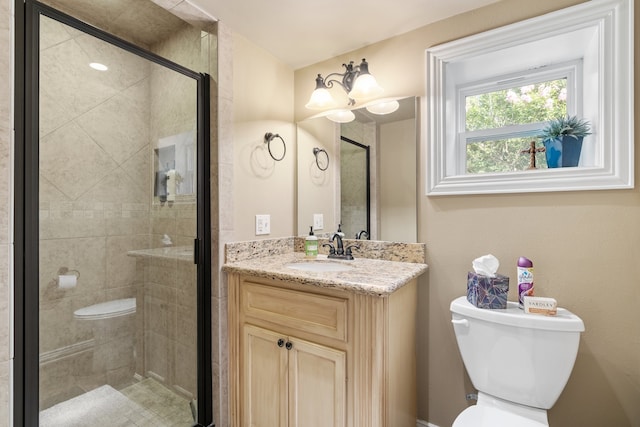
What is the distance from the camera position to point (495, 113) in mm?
1640

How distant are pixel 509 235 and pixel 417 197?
467mm

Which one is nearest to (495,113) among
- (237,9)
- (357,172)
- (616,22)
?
(616,22)

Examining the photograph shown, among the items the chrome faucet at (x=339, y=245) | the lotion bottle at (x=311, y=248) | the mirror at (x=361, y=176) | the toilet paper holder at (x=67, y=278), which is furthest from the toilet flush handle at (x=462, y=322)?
the toilet paper holder at (x=67, y=278)

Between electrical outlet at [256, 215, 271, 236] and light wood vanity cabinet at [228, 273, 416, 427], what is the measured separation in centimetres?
33

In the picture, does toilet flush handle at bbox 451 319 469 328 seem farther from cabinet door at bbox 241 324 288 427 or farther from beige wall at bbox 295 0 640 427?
cabinet door at bbox 241 324 288 427

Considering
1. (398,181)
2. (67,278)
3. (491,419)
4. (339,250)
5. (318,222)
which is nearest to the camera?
(491,419)

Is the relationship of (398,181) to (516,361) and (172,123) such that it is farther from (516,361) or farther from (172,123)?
(172,123)

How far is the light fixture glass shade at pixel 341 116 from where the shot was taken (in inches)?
74.9

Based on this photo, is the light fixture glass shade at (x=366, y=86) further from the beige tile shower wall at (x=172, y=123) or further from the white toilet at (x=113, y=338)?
the white toilet at (x=113, y=338)

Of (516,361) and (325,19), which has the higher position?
(325,19)

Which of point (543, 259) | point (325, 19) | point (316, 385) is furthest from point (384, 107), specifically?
point (316, 385)

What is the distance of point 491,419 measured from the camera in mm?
1114

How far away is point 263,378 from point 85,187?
1187 mm

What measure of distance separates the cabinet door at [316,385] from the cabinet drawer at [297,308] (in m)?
0.08
